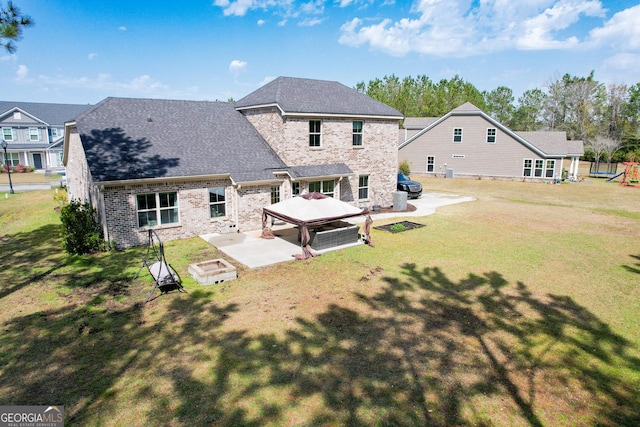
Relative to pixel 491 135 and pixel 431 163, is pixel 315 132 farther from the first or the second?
pixel 431 163

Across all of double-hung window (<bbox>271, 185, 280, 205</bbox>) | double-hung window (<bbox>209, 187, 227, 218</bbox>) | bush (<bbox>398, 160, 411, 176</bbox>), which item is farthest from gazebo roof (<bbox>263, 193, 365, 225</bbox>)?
bush (<bbox>398, 160, 411, 176</bbox>)

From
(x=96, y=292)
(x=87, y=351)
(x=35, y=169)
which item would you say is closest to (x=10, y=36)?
(x=96, y=292)

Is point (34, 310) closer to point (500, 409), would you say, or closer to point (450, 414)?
point (450, 414)

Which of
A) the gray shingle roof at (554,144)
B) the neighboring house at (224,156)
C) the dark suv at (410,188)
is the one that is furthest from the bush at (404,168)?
the neighboring house at (224,156)

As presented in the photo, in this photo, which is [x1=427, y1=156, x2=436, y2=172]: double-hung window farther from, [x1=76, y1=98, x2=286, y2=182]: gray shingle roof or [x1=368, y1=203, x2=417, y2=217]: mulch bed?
[x1=76, y1=98, x2=286, y2=182]: gray shingle roof

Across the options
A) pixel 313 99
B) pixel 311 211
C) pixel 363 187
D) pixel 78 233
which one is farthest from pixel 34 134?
pixel 311 211

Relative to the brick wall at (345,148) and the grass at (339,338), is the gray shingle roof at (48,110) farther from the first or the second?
the grass at (339,338)
